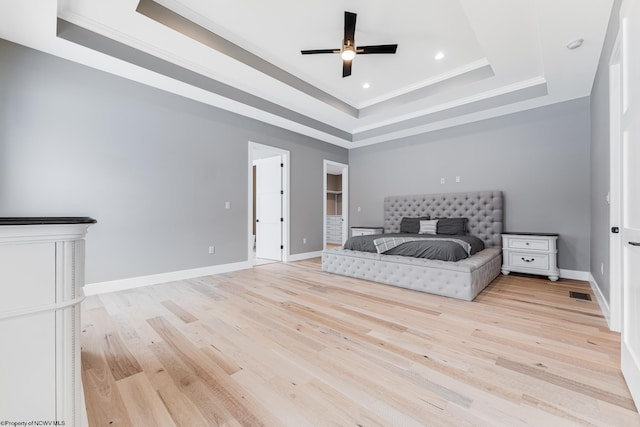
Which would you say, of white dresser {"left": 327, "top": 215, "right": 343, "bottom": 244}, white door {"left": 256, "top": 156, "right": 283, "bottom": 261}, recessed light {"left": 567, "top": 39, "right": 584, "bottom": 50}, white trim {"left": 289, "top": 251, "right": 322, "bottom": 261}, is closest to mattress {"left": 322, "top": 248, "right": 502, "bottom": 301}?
white trim {"left": 289, "top": 251, "right": 322, "bottom": 261}

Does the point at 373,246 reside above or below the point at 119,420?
above

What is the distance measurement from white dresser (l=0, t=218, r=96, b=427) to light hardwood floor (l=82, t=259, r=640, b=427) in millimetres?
470

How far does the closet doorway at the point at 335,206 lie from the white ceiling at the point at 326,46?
223 cm

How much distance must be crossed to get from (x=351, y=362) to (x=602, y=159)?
3.37 metres

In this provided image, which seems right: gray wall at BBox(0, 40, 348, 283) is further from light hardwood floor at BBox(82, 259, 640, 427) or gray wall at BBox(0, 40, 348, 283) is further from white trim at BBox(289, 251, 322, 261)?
white trim at BBox(289, 251, 322, 261)

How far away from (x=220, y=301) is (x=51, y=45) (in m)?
3.22

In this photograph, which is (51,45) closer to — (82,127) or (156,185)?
(82,127)

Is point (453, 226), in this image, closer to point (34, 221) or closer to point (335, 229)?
point (335, 229)

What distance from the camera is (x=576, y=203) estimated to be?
3975mm

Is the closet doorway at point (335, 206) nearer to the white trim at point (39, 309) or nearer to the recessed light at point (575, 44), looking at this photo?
the recessed light at point (575, 44)

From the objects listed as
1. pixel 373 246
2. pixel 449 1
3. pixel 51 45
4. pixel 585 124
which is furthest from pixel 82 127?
pixel 585 124

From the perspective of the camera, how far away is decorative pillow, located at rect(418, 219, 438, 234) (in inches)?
191

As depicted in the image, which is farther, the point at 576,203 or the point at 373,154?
the point at 373,154

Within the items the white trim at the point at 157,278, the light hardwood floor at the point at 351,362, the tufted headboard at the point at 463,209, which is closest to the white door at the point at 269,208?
the white trim at the point at 157,278
